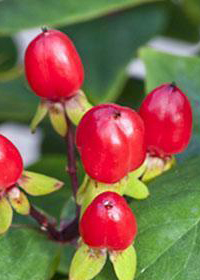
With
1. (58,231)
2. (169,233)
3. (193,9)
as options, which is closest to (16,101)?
(193,9)

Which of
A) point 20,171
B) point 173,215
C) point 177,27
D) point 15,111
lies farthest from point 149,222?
point 177,27

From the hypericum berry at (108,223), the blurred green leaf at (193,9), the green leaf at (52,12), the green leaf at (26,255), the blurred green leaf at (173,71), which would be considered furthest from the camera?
the blurred green leaf at (193,9)

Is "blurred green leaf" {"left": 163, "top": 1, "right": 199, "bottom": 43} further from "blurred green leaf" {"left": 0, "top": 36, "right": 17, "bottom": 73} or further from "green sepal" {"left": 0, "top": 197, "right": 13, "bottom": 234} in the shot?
"green sepal" {"left": 0, "top": 197, "right": 13, "bottom": 234}

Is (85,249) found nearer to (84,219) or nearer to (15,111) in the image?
(84,219)

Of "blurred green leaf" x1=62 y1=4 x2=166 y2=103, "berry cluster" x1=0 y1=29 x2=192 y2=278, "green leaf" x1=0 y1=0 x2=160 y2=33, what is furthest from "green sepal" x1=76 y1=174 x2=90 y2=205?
"blurred green leaf" x1=62 y1=4 x2=166 y2=103

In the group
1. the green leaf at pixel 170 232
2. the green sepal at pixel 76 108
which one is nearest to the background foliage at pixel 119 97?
the green leaf at pixel 170 232

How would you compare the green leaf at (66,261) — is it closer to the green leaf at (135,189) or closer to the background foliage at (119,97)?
the background foliage at (119,97)

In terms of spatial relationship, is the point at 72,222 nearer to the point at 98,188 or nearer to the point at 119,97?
the point at 98,188
